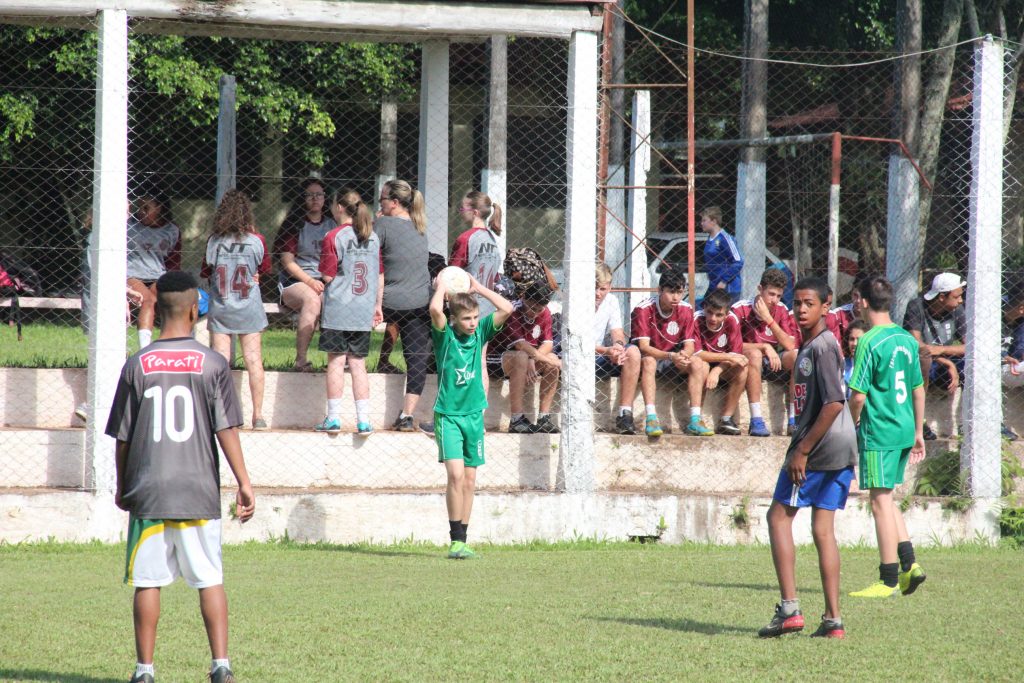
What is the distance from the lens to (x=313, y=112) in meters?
20.2

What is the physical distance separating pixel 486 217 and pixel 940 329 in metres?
3.92

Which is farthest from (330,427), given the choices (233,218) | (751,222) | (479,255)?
(751,222)

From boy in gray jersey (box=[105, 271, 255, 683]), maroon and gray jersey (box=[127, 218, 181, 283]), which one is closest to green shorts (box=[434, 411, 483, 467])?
maroon and gray jersey (box=[127, 218, 181, 283])

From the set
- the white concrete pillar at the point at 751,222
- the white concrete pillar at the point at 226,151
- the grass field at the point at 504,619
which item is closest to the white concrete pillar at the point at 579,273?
the grass field at the point at 504,619

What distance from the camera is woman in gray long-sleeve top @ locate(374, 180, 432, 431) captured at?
10.6 meters

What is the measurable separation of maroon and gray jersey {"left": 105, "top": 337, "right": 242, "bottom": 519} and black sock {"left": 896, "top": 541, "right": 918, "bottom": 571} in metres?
4.11

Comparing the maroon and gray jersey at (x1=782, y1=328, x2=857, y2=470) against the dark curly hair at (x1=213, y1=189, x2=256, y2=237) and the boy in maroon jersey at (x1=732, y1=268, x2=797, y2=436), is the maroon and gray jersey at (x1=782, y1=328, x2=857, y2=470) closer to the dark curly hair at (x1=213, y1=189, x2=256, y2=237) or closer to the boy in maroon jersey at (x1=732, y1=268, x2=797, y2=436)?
the boy in maroon jersey at (x1=732, y1=268, x2=797, y2=436)

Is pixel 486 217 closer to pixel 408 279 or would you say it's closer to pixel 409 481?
pixel 408 279

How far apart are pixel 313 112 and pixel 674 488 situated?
446 inches

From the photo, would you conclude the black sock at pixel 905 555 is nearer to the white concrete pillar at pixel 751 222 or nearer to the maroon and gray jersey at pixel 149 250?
the maroon and gray jersey at pixel 149 250

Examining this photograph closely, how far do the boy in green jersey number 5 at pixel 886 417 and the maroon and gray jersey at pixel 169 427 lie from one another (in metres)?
3.68

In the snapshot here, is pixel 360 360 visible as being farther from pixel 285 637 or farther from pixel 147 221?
pixel 285 637

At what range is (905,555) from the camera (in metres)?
7.57

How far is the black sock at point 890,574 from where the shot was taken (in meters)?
7.53
